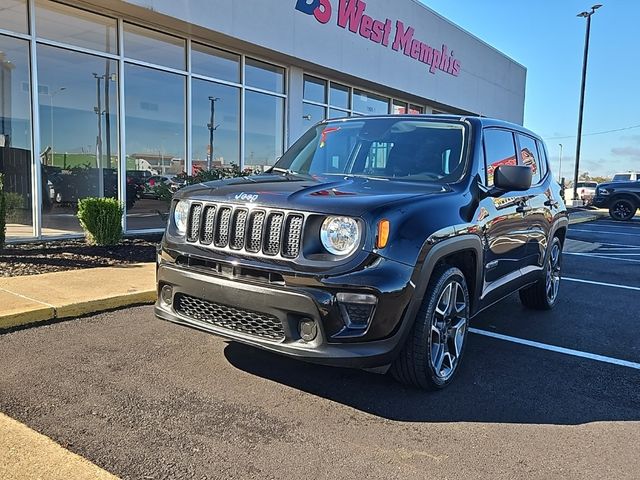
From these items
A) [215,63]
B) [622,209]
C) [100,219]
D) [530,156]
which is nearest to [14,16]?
[100,219]

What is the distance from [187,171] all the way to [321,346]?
9.41 m

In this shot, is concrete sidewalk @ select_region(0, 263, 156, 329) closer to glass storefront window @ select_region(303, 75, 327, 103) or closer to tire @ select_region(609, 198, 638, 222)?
glass storefront window @ select_region(303, 75, 327, 103)

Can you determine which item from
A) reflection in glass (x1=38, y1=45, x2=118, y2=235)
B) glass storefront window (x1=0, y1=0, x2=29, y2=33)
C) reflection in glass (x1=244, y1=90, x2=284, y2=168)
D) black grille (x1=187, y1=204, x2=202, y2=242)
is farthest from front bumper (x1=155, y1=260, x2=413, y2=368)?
reflection in glass (x1=244, y1=90, x2=284, y2=168)

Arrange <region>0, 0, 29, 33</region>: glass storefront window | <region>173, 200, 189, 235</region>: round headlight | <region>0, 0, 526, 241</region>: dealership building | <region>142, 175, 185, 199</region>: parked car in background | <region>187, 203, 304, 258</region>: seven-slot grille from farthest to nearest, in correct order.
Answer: <region>142, 175, 185, 199</region>: parked car in background
<region>0, 0, 526, 241</region>: dealership building
<region>0, 0, 29, 33</region>: glass storefront window
<region>173, 200, 189, 235</region>: round headlight
<region>187, 203, 304, 258</region>: seven-slot grille

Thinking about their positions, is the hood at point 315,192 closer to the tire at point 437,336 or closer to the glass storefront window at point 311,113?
the tire at point 437,336

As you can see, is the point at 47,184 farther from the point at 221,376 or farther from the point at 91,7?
the point at 221,376

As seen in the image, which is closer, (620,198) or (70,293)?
(70,293)

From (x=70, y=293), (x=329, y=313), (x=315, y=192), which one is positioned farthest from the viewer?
(x=70, y=293)

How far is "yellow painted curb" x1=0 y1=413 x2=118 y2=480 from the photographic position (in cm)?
245

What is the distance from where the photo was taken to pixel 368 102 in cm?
1695

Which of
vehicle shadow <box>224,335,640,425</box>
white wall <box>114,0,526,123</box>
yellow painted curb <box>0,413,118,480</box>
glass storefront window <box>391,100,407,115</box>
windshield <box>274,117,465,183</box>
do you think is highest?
white wall <box>114,0,526,123</box>

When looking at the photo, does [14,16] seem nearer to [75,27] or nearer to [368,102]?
[75,27]

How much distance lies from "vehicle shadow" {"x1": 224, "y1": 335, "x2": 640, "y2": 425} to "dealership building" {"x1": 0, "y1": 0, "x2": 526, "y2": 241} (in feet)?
21.5

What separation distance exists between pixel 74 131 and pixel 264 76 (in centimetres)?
457
